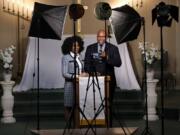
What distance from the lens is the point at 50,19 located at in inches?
309

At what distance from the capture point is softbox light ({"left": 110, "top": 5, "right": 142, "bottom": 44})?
802cm

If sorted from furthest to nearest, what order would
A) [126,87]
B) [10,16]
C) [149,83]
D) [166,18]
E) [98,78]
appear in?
[10,16]
[126,87]
[149,83]
[98,78]
[166,18]

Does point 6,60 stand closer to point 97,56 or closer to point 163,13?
point 97,56

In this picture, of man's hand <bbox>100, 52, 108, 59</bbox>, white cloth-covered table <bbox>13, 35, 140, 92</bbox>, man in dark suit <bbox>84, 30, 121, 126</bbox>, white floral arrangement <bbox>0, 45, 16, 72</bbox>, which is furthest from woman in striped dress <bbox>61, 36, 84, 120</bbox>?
white cloth-covered table <bbox>13, 35, 140, 92</bbox>

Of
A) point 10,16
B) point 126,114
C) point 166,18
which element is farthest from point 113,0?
point 166,18

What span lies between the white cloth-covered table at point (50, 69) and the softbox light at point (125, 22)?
3.21 metres

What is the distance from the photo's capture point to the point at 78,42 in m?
8.46

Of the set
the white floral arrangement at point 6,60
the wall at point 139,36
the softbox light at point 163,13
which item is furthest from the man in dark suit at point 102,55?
the wall at point 139,36

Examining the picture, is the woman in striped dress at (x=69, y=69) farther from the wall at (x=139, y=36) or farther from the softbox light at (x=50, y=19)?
the wall at (x=139, y=36)

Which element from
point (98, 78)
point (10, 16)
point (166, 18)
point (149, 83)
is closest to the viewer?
point (166, 18)

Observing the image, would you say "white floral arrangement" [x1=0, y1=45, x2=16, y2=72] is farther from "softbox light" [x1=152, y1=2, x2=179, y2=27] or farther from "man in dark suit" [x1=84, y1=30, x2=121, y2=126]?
"softbox light" [x1=152, y1=2, x2=179, y2=27]

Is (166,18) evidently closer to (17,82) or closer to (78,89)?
(78,89)

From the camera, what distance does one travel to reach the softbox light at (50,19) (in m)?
7.81

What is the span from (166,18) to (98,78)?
1550 millimetres
